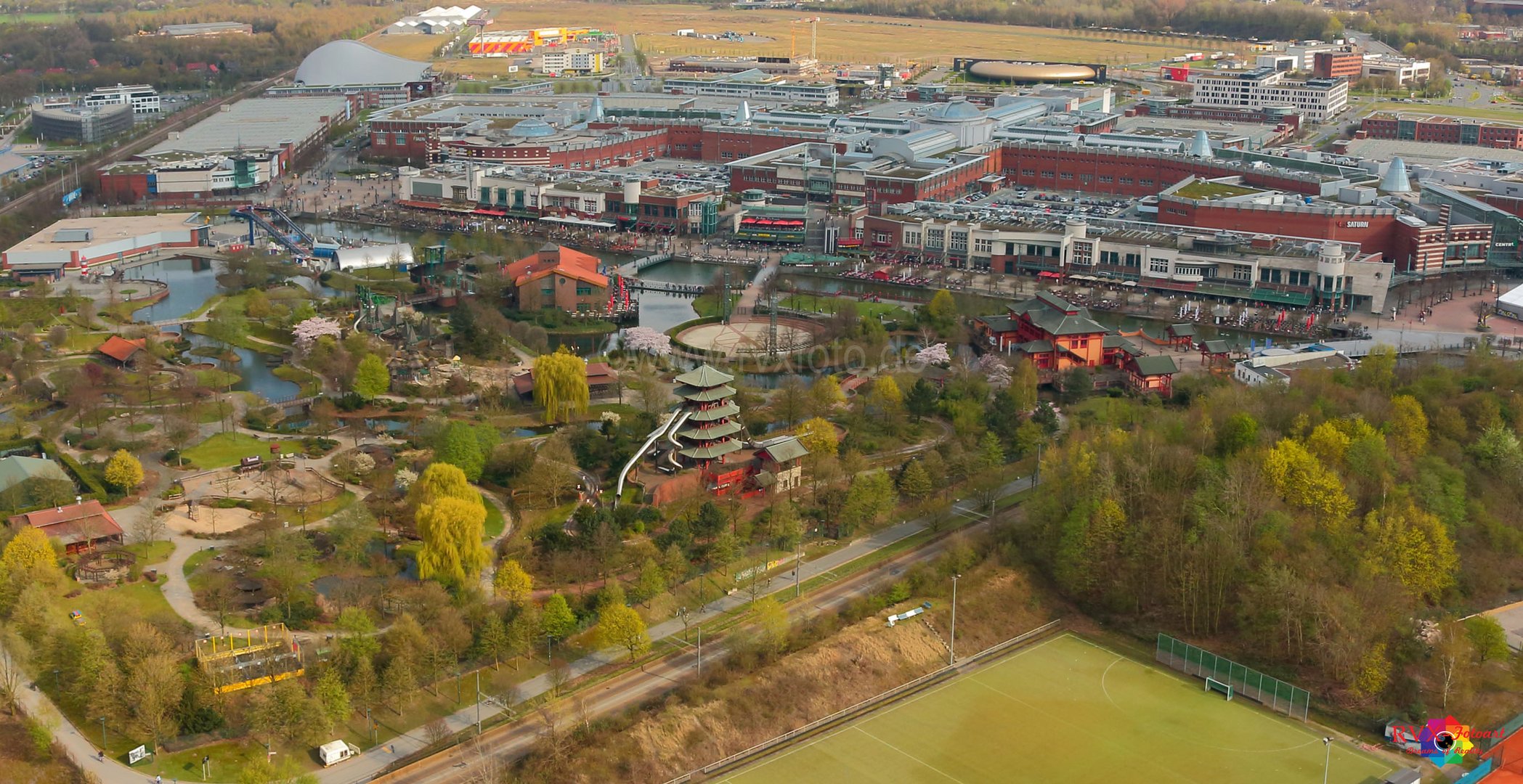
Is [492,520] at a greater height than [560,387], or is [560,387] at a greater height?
[560,387]

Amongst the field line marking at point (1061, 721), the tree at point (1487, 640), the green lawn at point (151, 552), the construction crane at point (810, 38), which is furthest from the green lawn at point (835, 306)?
the construction crane at point (810, 38)

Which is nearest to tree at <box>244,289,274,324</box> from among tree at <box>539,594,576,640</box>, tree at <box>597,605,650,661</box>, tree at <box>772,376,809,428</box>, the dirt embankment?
tree at <box>772,376,809,428</box>

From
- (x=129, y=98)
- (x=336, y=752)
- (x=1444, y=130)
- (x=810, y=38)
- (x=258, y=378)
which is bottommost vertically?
(x=336, y=752)

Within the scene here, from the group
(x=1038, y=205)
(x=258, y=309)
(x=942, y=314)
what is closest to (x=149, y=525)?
(x=258, y=309)

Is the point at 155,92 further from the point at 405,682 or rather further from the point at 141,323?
the point at 405,682

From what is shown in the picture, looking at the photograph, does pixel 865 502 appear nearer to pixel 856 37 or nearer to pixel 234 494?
pixel 234 494

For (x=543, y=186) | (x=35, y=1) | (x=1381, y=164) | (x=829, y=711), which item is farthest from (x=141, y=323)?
(x=35, y=1)

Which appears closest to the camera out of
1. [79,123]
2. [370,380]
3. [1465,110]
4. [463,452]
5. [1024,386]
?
[463,452]
